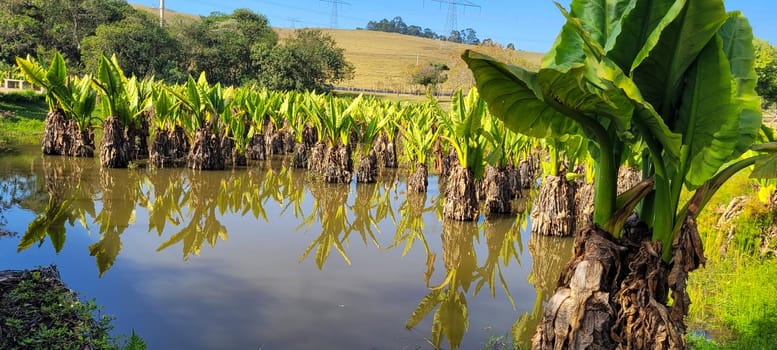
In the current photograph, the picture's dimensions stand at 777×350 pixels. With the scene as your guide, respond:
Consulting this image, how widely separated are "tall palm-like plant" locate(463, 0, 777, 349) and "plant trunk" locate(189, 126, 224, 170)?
7.68 metres

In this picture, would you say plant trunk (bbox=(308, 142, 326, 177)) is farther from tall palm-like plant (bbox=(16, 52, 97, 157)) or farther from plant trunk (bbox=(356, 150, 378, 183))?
tall palm-like plant (bbox=(16, 52, 97, 157))

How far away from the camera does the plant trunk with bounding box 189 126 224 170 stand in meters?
9.69

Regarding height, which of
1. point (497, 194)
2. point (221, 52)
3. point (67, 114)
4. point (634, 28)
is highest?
point (221, 52)

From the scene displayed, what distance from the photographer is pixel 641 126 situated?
2.56 metres

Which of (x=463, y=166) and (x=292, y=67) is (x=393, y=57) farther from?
(x=463, y=166)

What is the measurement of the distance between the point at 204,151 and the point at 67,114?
287 cm

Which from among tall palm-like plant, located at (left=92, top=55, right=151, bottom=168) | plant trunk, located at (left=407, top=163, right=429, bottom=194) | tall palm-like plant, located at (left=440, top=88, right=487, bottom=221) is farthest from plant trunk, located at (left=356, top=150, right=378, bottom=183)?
tall palm-like plant, located at (left=92, top=55, right=151, bottom=168)

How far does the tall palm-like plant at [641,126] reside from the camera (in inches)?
95.0

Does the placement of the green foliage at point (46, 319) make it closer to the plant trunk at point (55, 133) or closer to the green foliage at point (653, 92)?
the green foliage at point (653, 92)

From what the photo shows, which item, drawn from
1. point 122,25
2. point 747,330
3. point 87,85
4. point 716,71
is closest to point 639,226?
point 716,71

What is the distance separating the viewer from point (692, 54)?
251 cm

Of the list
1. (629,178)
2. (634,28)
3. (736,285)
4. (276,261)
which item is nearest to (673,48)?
(634,28)

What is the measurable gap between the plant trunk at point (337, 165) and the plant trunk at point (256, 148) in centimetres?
279

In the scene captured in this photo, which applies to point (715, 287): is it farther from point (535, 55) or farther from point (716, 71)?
point (535, 55)
